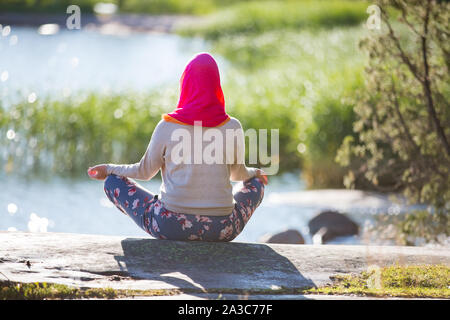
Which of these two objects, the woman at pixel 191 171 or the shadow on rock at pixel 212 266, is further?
the woman at pixel 191 171

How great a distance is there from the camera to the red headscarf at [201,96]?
12.6 ft

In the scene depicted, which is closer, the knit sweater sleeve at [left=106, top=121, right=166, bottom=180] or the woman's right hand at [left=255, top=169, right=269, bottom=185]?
the knit sweater sleeve at [left=106, top=121, right=166, bottom=180]

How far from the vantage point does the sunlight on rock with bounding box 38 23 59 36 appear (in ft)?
90.8

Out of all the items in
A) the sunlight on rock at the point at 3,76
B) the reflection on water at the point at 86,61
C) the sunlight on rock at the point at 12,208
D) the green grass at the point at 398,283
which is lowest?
the sunlight on rock at the point at 12,208

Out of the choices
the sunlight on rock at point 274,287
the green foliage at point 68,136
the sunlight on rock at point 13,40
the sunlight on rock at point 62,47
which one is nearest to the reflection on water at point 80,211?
the green foliage at point 68,136

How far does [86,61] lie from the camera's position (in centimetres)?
2050

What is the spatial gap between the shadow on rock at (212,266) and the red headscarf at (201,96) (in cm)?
65

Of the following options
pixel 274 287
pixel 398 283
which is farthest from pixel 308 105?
pixel 274 287

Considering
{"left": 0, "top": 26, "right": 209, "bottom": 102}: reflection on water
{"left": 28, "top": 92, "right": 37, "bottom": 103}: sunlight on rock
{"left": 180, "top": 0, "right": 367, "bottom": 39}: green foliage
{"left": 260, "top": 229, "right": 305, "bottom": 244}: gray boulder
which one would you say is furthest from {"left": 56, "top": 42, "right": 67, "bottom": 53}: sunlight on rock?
{"left": 260, "top": 229, "right": 305, "bottom": 244}: gray boulder

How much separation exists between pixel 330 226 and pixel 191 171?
13.4ft

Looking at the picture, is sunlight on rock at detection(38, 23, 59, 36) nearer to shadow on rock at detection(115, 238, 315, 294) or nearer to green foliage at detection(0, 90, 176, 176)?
green foliage at detection(0, 90, 176, 176)

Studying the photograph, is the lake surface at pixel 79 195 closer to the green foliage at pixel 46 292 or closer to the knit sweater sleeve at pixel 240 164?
the knit sweater sleeve at pixel 240 164
